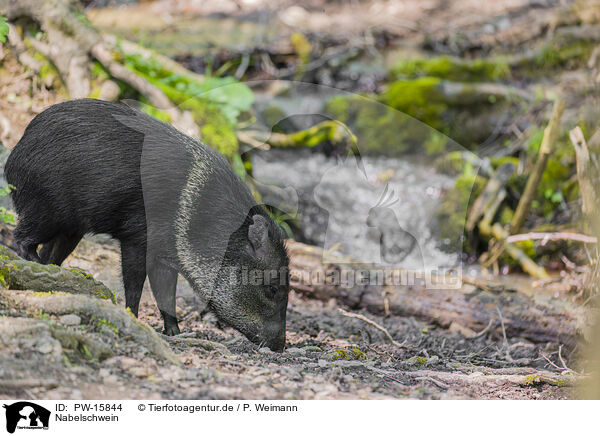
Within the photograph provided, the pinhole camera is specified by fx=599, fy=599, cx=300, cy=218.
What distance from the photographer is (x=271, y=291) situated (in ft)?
13.5

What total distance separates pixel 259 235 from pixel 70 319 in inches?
53.9

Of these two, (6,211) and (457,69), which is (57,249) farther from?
(457,69)

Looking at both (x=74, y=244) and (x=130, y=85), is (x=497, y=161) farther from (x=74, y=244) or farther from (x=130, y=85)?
(x=74, y=244)

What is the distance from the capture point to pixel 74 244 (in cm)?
432

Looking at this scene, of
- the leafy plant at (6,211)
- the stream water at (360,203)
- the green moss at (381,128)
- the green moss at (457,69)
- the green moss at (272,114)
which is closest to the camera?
the leafy plant at (6,211)

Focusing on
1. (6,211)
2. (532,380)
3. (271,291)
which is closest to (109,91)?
(6,211)

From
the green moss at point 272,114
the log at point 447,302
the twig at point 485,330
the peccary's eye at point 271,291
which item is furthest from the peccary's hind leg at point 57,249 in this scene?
the green moss at point 272,114

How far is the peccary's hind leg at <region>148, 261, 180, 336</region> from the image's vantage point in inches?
164

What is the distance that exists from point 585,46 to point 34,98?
9.09 meters

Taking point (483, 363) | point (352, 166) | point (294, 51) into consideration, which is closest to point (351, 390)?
point (483, 363)

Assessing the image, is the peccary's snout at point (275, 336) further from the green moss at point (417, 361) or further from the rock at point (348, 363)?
the green moss at point (417, 361)

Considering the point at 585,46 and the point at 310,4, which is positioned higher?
the point at 310,4

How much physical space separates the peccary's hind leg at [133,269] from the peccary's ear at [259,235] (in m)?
0.73

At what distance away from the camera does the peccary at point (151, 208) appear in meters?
3.92
